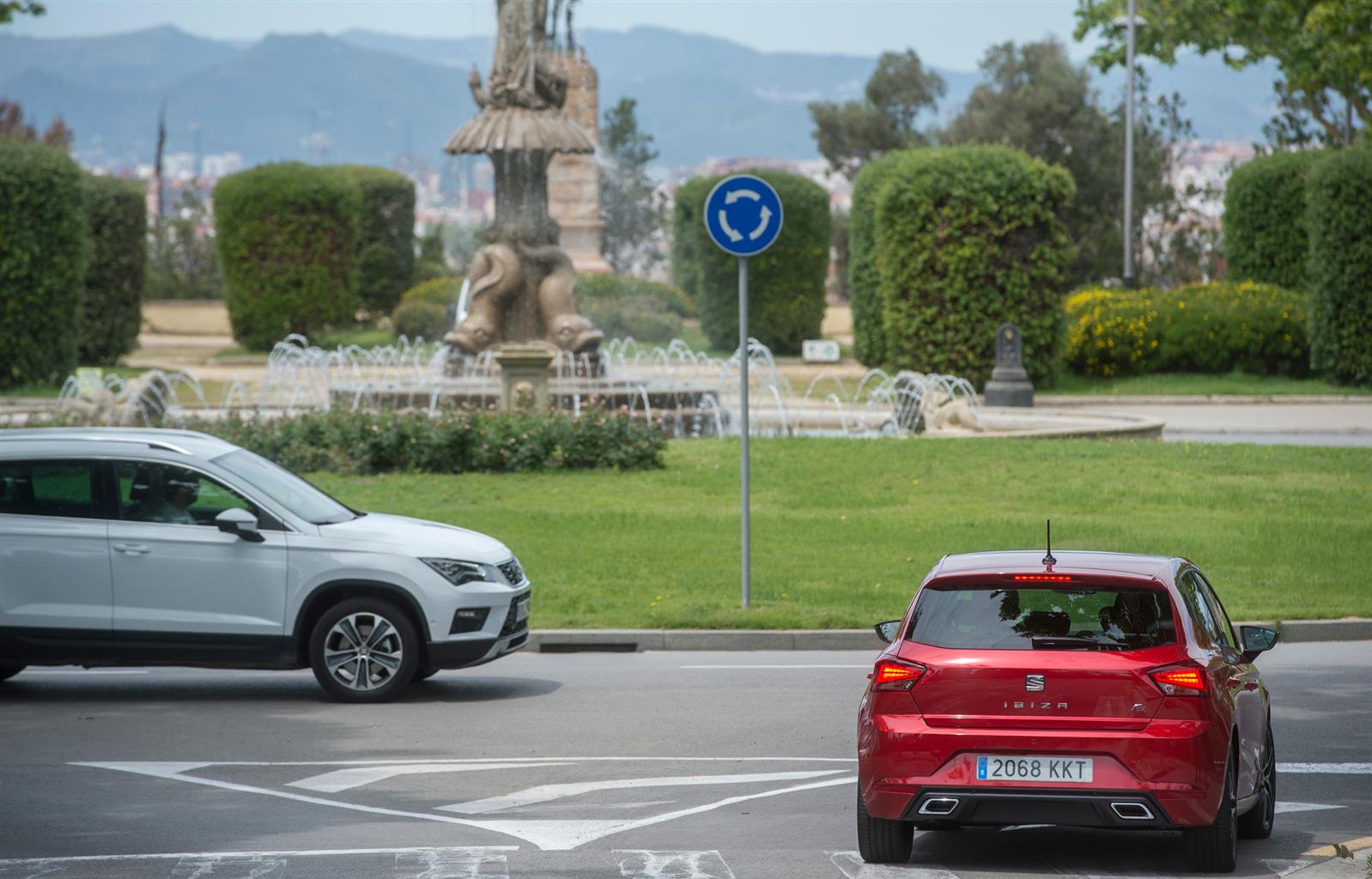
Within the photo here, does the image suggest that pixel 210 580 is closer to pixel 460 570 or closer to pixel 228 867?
pixel 460 570

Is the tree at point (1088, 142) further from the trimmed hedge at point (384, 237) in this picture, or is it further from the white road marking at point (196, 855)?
the white road marking at point (196, 855)

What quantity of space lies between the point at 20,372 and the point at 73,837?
31.1 meters

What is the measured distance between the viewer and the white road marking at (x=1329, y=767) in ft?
30.8

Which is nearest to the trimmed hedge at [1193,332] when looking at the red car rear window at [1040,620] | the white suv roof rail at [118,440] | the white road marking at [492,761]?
the white suv roof rail at [118,440]

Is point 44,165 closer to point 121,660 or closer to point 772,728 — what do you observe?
point 121,660

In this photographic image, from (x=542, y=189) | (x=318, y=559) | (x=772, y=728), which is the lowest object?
(x=772, y=728)

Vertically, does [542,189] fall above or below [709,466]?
above

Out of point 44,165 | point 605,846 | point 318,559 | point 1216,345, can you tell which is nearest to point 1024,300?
point 1216,345

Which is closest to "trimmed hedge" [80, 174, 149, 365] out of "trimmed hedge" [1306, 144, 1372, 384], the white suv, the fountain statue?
the fountain statue

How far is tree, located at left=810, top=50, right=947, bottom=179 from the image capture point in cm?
8550

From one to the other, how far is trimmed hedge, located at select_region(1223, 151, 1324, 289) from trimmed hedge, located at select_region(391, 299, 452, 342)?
63.0ft

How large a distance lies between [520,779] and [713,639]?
15.8ft

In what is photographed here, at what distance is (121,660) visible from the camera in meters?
11.7

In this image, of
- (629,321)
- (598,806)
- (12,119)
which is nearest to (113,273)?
(629,321)
